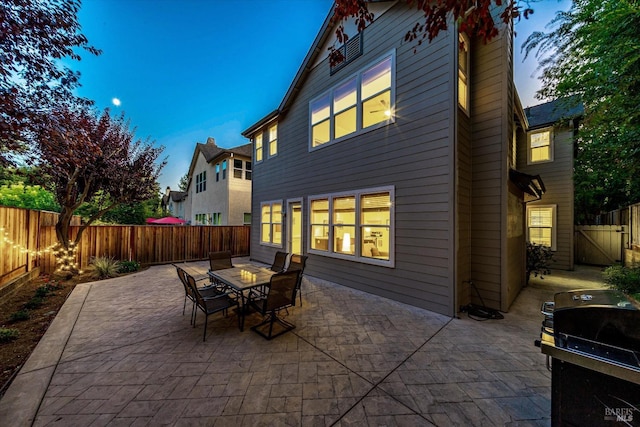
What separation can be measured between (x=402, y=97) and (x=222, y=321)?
5.74 meters

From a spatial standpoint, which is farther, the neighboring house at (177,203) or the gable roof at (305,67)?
the neighboring house at (177,203)

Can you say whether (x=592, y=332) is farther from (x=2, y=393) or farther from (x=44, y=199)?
(x=44, y=199)

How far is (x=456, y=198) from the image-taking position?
4.24 m

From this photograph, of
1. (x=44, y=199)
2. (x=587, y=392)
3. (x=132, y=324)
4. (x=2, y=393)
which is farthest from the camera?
(x=44, y=199)

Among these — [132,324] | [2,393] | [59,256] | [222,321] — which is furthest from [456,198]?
[59,256]

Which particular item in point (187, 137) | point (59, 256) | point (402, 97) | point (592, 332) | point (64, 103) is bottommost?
point (59, 256)

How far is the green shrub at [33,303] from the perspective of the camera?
4.49 metres

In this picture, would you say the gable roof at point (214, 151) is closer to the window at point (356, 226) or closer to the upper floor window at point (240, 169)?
the upper floor window at point (240, 169)

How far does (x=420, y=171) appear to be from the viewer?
4.69 m

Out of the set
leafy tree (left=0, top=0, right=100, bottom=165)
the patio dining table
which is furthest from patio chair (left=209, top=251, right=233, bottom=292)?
leafy tree (left=0, top=0, right=100, bottom=165)

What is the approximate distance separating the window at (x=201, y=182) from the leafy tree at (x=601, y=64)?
671 inches

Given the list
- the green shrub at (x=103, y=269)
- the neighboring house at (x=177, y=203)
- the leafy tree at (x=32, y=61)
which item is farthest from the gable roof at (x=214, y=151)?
the leafy tree at (x=32, y=61)

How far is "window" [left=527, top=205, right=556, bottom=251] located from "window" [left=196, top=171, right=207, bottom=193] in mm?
18148

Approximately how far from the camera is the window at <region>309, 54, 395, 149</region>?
5480 millimetres
